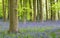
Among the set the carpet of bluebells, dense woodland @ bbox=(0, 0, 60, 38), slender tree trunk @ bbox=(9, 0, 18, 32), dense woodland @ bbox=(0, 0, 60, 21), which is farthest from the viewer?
dense woodland @ bbox=(0, 0, 60, 21)

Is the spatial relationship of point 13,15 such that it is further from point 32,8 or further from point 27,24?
Result: point 32,8

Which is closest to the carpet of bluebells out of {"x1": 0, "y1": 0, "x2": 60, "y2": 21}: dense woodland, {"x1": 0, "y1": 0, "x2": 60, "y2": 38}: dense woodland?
{"x1": 0, "y1": 0, "x2": 60, "y2": 38}: dense woodland

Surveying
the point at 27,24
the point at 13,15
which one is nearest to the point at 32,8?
the point at 27,24

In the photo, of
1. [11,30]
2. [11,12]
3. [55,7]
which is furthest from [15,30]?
[55,7]

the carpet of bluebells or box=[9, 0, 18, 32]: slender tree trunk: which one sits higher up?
box=[9, 0, 18, 32]: slender tree trunk

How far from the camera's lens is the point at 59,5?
64.1 feet

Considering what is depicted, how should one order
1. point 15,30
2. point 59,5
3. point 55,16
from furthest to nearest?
1. point 55,16
2. point 59,5
3. point 15,30

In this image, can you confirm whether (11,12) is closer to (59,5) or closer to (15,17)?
(15,17)

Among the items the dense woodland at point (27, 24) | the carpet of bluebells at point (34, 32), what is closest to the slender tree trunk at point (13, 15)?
the dense woodland at point (27, 24)

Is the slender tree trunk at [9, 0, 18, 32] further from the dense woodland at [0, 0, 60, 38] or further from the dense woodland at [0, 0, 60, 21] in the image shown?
the dense woodland at [0, 0, 60, 21]

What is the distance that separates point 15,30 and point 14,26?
31 centimetres

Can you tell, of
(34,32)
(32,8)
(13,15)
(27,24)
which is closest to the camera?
(34,32)

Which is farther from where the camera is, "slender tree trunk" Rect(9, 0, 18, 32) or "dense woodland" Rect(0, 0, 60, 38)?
"slender tree trunk" Rect(9, 0, 18, 32)

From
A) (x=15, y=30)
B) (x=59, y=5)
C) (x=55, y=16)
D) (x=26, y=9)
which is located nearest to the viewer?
(x=15, y=30)
